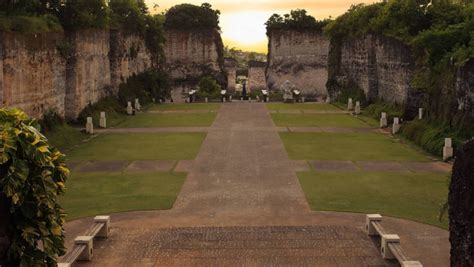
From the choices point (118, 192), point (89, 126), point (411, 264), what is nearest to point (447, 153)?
point (118, 192)

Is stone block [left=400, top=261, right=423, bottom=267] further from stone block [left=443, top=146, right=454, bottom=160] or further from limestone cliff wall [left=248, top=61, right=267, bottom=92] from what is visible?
limestone cliff wall [left=248, top=61, right=267, bottom=92]

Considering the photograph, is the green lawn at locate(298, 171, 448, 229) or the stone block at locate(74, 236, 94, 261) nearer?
the stone block at locate(74, 236, 94, 261)

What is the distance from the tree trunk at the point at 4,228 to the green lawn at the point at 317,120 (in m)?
23.8

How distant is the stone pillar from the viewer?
23.9ft

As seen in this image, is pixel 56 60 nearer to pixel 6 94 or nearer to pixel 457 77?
pixel 6 94

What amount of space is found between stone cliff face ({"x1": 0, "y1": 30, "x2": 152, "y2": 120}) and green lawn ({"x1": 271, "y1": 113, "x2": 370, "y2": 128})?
9.87 m

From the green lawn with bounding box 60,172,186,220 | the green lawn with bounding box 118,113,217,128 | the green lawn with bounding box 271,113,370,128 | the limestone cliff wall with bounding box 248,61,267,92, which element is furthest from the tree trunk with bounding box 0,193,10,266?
the limestone cliff wall with bounding box 248,61,267,92

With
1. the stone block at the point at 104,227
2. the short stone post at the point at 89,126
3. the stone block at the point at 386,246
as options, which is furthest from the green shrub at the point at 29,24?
the stone block at the point at 386,246

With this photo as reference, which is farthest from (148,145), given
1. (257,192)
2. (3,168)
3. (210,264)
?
(3,168)

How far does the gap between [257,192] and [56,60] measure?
47.1 feet

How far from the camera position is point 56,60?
26531mm

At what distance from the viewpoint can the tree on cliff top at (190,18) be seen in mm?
61000

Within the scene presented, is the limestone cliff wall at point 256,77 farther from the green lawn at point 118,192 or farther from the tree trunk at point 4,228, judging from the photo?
the tree trunk at point 4,228

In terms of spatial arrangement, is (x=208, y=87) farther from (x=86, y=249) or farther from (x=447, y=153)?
(x=86, y=249)
